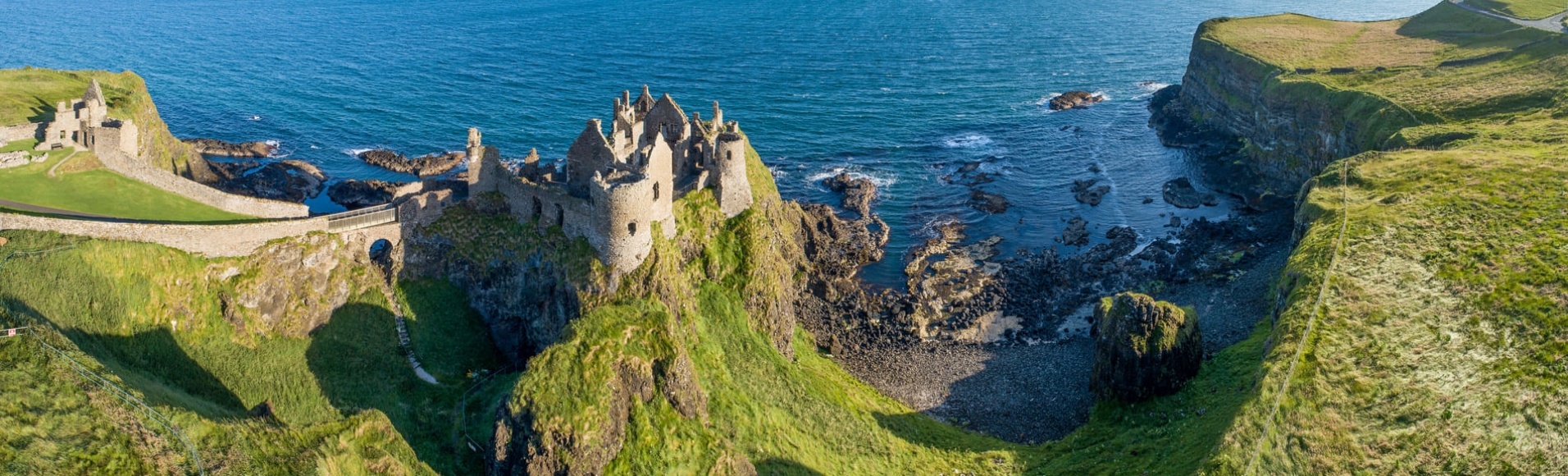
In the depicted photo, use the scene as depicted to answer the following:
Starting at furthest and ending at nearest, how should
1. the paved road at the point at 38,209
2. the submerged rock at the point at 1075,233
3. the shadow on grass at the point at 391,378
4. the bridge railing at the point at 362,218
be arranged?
the submerged rock at the point at 1075,233
the bridge railing at the point at 362,218
the paved road at the point at 38,209
the shadow on grass at the point at 391,378

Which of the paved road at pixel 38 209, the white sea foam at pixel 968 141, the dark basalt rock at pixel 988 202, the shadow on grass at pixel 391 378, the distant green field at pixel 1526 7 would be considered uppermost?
the distant green field at pixel 1526 7

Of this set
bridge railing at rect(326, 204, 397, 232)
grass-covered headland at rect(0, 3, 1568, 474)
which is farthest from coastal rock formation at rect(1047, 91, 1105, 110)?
bridge railing at rect(326, 204, 397, 232)

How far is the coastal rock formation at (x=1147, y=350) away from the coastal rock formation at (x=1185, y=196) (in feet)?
137

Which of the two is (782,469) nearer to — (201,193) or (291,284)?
(291,284)

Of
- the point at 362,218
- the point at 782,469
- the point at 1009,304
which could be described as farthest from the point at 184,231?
the point at 1009,304

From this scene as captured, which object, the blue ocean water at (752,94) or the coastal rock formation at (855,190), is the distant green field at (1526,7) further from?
the coastal rock formation at (855,190)

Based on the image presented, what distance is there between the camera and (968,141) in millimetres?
124875

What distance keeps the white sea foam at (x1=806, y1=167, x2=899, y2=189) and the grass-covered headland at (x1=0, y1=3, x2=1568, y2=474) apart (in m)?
32.9

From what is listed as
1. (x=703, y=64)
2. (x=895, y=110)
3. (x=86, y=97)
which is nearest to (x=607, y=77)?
(x=703, y=64)

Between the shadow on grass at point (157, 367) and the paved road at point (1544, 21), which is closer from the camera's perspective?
the shadow on grass at point (157, 367)

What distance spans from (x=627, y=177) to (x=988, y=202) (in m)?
53.2

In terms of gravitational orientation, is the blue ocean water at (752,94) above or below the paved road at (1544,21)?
below

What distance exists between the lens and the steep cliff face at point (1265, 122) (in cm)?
9844

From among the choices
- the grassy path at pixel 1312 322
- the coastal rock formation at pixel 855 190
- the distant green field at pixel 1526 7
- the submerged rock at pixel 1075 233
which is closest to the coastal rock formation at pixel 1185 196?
the submerged rock at pixel 1075 233
